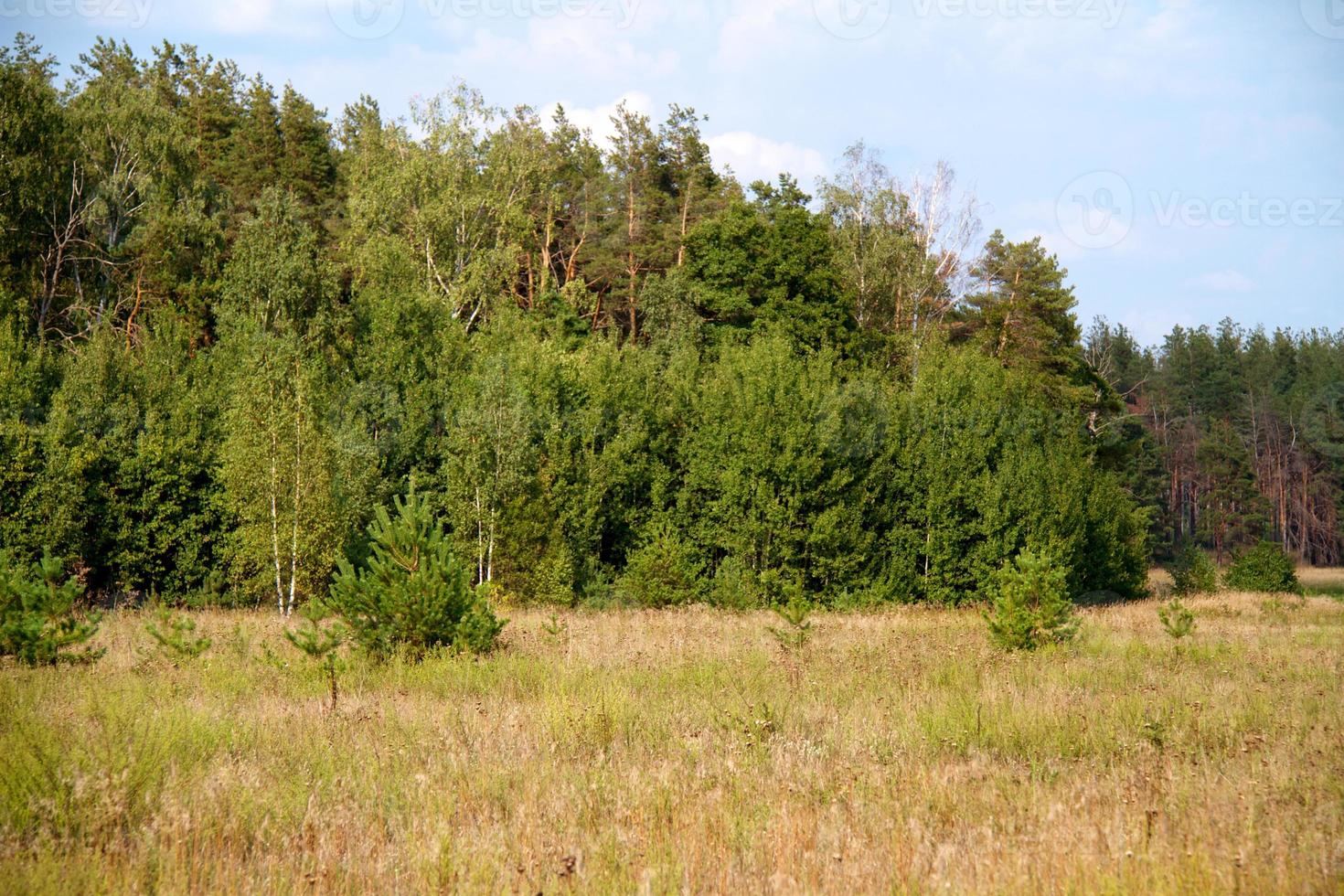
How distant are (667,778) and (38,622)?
26.5 feet

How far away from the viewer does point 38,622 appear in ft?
35.6

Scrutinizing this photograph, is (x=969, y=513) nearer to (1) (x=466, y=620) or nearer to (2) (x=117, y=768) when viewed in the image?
(1) (x=466, y=620)

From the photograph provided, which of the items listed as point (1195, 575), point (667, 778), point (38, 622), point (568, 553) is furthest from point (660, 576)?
point (1195, 575)

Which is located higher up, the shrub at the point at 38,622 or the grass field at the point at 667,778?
the shrub at the point at 38,622

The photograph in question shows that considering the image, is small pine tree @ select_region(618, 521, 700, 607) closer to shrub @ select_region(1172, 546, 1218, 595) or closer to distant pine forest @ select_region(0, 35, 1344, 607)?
distant pine forest @ select_region(0, 35, 1344, 607)

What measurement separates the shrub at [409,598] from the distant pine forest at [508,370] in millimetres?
9239

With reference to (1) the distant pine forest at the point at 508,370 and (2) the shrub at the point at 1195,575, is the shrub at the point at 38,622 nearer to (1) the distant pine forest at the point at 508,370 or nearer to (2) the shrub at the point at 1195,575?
(1) the distant pine forest at the point at 508,370

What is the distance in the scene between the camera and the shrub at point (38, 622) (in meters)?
10.8

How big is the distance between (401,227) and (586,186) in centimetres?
1091

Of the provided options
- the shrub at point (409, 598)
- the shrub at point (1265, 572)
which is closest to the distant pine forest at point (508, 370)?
the shrub at point (1265, 572)

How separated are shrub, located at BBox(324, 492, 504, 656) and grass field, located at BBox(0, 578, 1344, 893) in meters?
0.42

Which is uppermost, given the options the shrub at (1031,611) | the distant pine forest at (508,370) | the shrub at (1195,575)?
the distant pine forest at (508,370)

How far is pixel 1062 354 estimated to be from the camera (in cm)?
4200

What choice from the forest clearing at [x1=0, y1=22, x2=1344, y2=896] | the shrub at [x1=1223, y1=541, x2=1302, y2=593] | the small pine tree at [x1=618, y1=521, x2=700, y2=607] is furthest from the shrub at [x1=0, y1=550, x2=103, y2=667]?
the shrub at [x1=1223, y1=541, x2=1302, y2=593]
